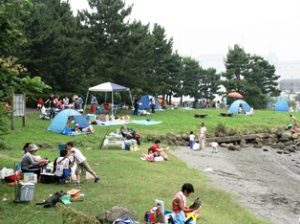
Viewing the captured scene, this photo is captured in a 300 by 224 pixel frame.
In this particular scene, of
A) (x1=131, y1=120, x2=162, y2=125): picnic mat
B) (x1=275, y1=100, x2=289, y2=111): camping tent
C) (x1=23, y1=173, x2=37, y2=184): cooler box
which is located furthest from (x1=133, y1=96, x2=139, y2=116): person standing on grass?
(x1=23, y1=173, x2=37, y2=184): cooler box

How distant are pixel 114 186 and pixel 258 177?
31.5ft

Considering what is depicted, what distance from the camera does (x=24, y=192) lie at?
12.2 m

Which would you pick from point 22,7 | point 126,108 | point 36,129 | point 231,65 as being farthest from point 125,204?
point 231,65

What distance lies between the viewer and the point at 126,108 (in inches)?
1735

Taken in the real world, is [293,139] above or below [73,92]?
below

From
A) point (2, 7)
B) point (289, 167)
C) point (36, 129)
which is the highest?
point (2, 7)

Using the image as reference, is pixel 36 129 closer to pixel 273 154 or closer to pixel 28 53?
pixel 28 53

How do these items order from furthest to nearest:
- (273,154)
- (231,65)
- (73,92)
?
(231,65), (73,92), (273,154)

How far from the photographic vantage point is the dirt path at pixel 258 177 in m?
15.6

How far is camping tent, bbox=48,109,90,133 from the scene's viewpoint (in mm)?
28406

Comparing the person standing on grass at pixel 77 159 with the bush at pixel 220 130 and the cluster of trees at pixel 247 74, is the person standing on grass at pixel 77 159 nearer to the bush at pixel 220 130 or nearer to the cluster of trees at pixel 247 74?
the bush at pixel 220 130

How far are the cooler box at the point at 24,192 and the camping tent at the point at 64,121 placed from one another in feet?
52.8

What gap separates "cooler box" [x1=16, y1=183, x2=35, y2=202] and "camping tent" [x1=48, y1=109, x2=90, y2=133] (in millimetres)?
16108

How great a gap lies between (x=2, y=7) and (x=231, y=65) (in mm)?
51313
